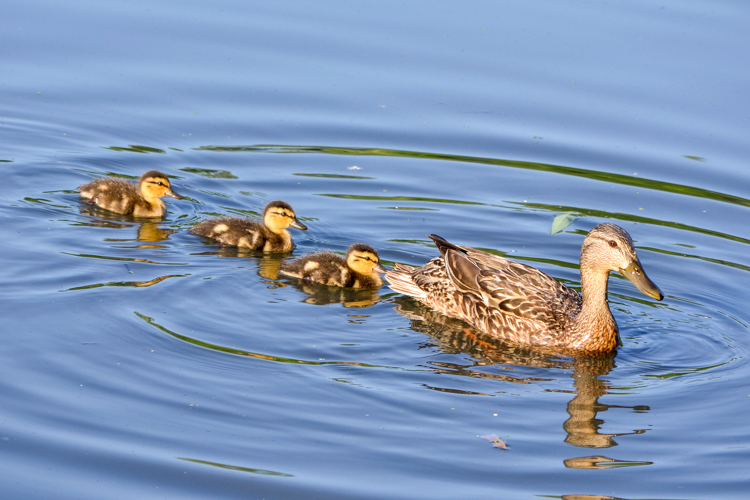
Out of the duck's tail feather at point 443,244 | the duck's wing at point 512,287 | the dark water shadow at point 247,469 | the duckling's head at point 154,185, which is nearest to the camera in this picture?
the dark water shadow at point 247,469

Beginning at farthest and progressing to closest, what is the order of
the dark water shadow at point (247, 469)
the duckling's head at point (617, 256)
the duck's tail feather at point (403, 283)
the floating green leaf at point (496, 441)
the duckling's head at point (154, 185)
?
the duckling's head at point (154, 185), the duck's tail feather at point (403, 283), the duckling's head at point (617, 256), the floating green leaf at point (496, 441), the dark water shadow at point (247, 469)

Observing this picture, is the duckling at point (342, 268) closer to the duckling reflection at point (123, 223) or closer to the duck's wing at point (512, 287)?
the duck's wing at point (512, 287)

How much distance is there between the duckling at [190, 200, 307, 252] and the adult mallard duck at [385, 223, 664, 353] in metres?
1.24

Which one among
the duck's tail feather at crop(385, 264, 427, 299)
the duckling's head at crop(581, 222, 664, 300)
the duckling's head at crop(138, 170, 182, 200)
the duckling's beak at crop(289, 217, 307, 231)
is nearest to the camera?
the duckling's head at crop(581, 222, 664, 300)

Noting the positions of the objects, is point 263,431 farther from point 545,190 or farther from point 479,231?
point 545,190

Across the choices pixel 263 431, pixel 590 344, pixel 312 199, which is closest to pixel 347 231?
pixel 312 199

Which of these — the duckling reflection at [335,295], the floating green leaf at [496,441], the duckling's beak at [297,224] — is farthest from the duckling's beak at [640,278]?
the duckling's beak at [297,224]

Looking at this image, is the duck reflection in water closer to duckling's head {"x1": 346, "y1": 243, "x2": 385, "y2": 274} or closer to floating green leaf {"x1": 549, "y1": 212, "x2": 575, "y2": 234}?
duckling's head {"x1": 346, "y1": 243, "x2": 385, "y2": 274}

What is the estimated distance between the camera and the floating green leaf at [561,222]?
8.08 metres

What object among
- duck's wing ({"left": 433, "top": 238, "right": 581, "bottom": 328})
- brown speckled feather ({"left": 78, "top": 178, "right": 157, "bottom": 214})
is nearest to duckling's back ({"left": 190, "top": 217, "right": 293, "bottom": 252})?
brown speckled feather ({"left": 78, "top": 178, "right": 157, "bottom": 214})

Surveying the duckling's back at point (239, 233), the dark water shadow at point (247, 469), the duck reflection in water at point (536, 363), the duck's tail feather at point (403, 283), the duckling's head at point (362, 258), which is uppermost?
the duckling's back at point (239, 233)

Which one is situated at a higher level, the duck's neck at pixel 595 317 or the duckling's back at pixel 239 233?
the duckling's back at pixel 239 233

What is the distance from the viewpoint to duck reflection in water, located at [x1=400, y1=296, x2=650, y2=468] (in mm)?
5512

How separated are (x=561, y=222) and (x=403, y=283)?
1.51 m
